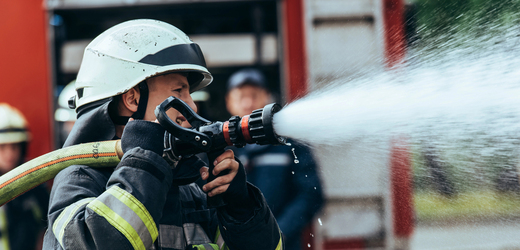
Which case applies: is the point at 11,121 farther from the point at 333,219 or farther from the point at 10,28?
the point at 333,219

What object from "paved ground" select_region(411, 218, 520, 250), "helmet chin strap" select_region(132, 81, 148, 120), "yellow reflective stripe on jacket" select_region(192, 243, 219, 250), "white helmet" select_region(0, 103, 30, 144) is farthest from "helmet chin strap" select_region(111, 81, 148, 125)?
"paved ground" select_region(411, 218, 520, 250)

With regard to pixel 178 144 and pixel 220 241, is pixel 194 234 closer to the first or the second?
pixel 220 241

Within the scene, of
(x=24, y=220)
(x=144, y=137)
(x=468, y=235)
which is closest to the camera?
(x=144, y=137)

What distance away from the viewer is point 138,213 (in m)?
1.33

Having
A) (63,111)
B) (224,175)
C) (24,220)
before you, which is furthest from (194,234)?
(63,111)

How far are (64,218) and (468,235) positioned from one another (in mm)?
4809

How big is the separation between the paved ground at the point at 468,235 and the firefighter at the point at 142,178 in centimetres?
318

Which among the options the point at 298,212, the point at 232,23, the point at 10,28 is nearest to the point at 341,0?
the point at 232,23

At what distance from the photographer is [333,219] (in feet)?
14.6

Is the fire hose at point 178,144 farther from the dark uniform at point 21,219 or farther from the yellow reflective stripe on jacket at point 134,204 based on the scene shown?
the dark uniform at point 21,219

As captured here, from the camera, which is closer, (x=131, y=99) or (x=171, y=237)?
(x=171, y=237)

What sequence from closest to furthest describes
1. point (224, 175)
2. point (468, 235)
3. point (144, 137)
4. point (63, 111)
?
point (144, 137), point (224, 175), point (63, 111), point (468, 235)

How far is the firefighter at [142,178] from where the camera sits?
1338mm

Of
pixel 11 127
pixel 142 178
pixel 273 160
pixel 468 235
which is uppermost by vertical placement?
pixel 11 127
